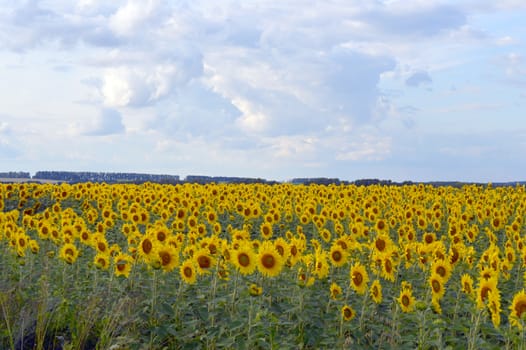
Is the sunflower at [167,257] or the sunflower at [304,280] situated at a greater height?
the sunflower at [167,257]

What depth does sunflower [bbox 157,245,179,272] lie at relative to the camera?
26.1 ft

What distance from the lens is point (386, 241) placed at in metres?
8.90

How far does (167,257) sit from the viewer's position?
797cm

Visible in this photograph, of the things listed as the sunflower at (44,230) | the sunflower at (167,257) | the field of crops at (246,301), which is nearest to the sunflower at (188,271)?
the field of crops at (246,301)

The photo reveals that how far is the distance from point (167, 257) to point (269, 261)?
135 centimetres

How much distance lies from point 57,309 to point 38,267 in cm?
338

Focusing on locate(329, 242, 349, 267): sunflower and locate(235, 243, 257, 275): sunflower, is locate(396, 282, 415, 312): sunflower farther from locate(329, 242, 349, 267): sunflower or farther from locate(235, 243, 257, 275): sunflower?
locate(235, 243, 257, 275): sunflower

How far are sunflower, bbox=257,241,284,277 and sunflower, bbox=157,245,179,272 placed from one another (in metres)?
1.16

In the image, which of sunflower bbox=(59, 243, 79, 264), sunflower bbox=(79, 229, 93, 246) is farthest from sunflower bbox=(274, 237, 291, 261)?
sunflower bbox=(79, 229, 93, 246)

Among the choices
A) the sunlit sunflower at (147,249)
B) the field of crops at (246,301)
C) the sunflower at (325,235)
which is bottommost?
the field of crops at (246,301)

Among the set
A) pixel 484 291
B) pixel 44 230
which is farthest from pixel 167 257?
pixel 44 230

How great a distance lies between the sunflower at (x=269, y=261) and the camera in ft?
24.9

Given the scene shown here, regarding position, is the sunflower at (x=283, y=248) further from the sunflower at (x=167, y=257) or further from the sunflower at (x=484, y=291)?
the sunflower at (x=484, y=291)

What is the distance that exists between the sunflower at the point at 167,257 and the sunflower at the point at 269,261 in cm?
116
